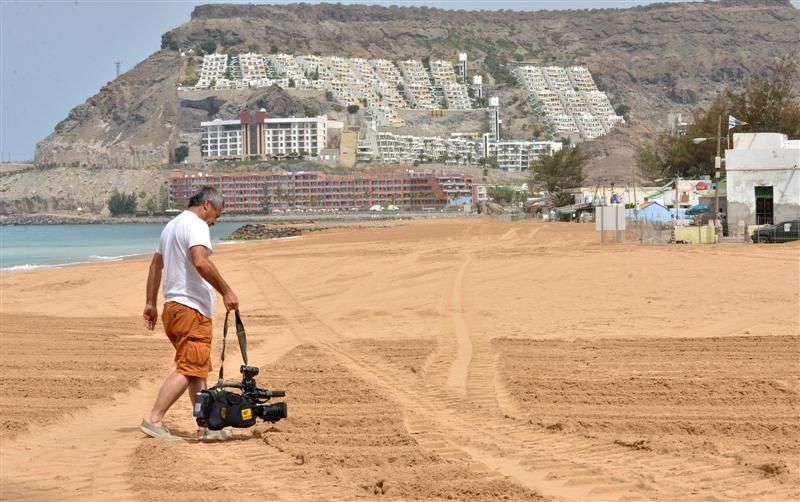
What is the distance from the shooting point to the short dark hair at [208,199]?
7.74 meters

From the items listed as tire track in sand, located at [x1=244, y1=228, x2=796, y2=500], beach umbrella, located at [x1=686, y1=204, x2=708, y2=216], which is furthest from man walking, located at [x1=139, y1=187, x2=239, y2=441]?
beach umbrella, located at [x1=686, y1=204, x2=708, y2=216]

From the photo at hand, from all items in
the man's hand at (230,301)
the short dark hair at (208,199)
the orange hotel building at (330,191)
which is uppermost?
the orange hotel building at (330,191)

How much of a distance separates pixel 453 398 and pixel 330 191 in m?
174

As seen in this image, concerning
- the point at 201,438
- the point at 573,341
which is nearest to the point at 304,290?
the point at 573,341

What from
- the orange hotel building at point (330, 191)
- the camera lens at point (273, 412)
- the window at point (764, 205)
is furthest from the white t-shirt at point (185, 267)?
the orange hotel building at point (330, 191)

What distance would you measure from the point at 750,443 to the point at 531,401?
6.70 feet

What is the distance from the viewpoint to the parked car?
32.5 meters

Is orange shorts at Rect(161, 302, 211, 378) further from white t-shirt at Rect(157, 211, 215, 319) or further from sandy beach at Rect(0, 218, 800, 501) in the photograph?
sandy beach at Rect(0, 218, 800, 501)

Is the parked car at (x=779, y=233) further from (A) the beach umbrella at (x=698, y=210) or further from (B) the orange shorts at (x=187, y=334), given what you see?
(B) the orange shorts at (x=187, y=334)

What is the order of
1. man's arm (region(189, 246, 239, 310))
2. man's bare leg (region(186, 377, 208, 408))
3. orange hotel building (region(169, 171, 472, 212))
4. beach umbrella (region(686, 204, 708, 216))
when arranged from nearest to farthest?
man's arm (region(189, 246, 239, 310)), man's bare leg (region(186, 377, 208, 408)), beach umbrella (region(686, 204, 708, 216)), orange hotel building (region(169, 171, 472, 212))

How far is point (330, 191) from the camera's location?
7165 inches

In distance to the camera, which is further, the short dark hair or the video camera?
the short dark hair

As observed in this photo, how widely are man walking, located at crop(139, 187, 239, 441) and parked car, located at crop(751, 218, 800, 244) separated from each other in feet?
91.3

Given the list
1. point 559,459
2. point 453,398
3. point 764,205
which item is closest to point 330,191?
point 764,205
